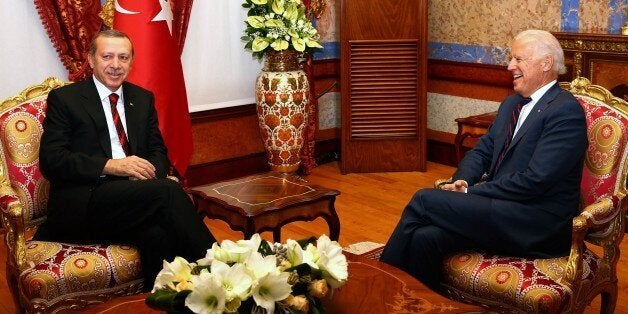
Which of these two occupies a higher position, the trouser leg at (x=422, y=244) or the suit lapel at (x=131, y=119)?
the suit lapel at (x=131, y=119)

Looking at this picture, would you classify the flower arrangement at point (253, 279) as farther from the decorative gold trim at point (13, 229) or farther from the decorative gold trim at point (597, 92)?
the decorative gold trim at point (597, 92)

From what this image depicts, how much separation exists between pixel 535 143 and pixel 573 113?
7.1 inches

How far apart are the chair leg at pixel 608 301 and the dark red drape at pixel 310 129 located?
2882 mm

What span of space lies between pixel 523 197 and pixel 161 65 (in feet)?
7.86

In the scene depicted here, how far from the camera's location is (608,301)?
3051 mm

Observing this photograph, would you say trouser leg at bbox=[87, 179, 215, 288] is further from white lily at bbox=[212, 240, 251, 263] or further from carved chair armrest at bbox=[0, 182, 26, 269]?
white lily at bbox=[212, 240, 251, 263]

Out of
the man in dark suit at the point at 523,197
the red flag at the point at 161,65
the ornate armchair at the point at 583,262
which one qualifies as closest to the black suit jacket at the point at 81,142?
the red flag at the point at 161,65

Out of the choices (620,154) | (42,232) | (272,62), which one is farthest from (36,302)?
(272,62)

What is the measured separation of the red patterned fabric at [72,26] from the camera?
14.8ft

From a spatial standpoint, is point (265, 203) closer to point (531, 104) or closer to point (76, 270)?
point (76, 270)

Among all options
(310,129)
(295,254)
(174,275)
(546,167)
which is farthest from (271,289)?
(310,129)

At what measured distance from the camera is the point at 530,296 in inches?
106

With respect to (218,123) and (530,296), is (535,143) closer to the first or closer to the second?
(530,296)

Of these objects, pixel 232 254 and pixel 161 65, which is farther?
pixel 161 65
